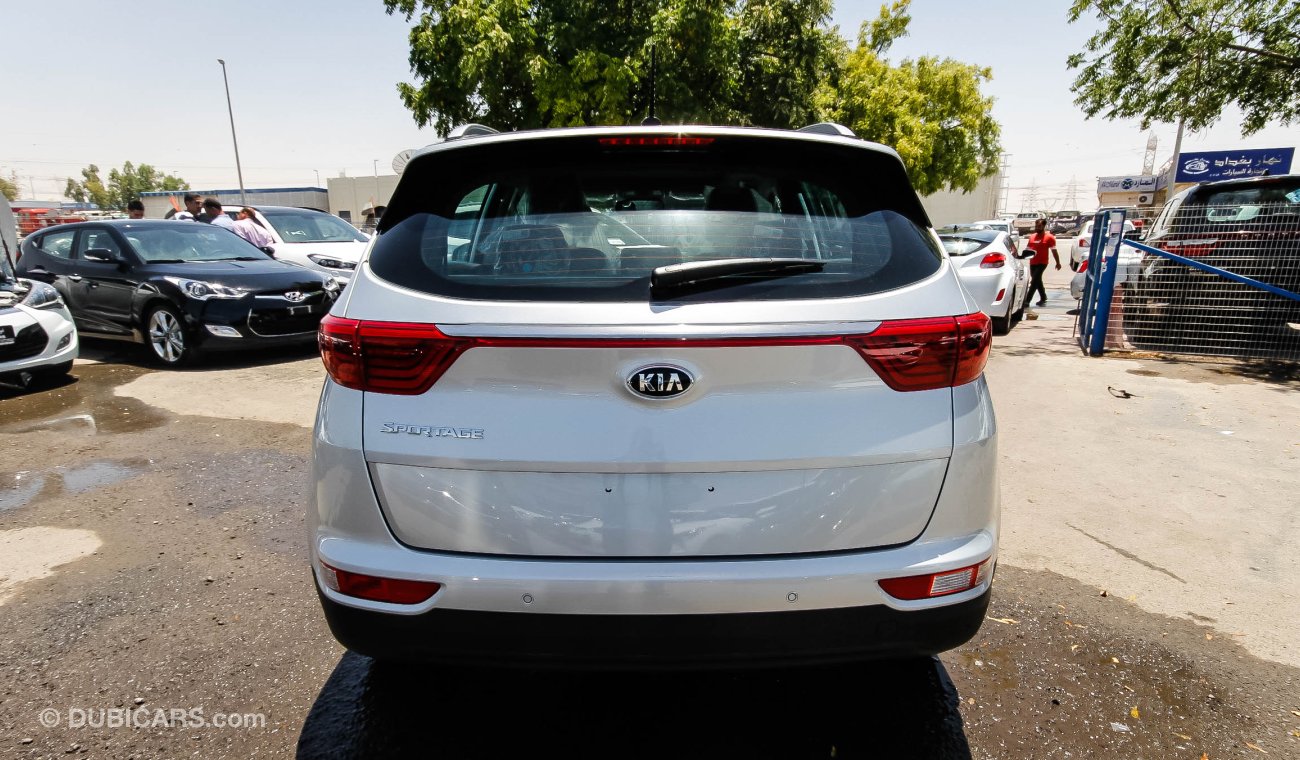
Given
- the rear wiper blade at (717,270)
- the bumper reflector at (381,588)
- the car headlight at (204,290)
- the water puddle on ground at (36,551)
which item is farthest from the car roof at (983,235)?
the water puddle on ground at (36,551)

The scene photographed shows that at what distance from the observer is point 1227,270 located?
754cm

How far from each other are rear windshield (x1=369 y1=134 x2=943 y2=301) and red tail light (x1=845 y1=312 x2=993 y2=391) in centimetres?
12

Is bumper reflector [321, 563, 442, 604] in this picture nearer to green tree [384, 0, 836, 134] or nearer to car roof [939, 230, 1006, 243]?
car roof [939, 230, 1006, 243]

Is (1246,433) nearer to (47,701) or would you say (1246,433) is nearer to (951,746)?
(951,746)

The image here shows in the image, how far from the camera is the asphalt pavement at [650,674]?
2.26m

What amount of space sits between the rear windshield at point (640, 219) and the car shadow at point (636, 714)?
4.26 ft

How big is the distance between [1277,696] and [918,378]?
196 cm

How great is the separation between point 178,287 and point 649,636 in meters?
7.81

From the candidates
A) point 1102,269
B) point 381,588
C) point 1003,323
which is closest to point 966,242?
point 1003,323

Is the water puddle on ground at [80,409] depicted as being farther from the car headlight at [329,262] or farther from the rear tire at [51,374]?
the car headlight at [329,262]

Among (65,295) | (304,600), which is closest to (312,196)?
(65,295)

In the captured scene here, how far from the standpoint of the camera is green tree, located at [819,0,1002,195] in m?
23.7

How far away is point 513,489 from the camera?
1686 millimetres

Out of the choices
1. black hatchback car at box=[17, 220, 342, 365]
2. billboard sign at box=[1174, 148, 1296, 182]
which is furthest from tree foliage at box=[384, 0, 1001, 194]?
billboard sign at box=[1174, 148, 1296, 182]
